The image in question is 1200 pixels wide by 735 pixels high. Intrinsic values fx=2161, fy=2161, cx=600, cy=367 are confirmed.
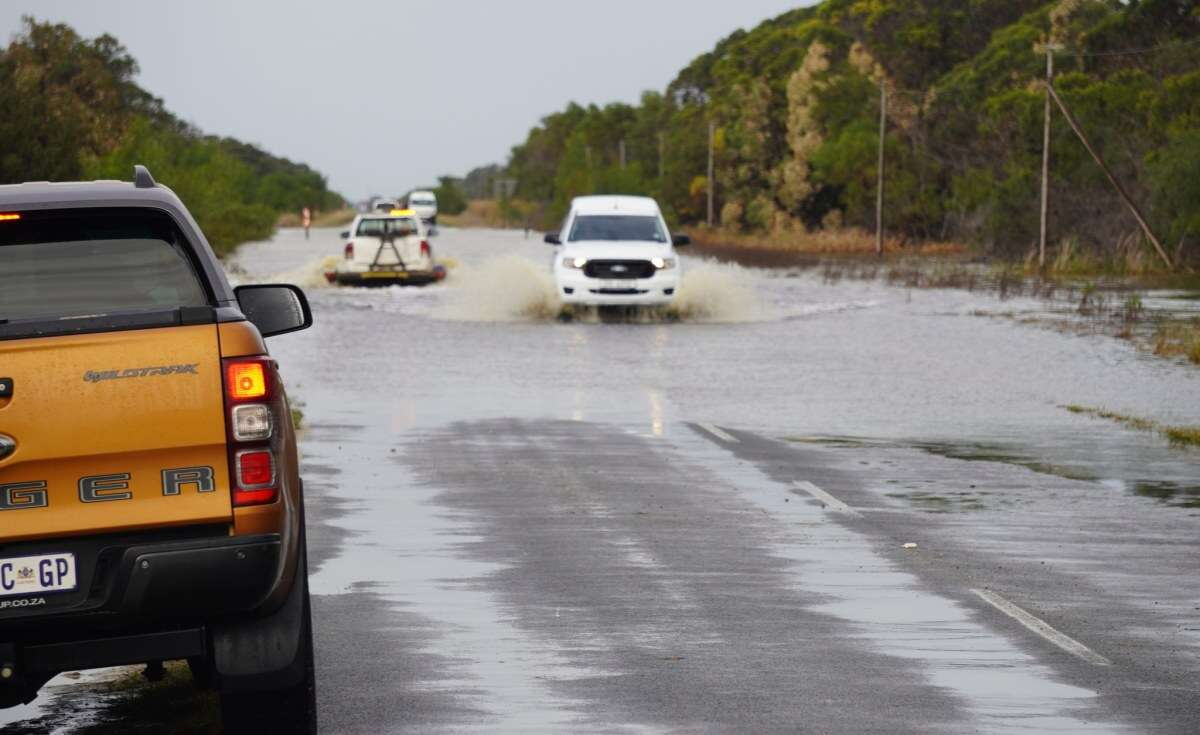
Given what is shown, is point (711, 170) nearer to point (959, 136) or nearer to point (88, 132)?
point (959, 136)

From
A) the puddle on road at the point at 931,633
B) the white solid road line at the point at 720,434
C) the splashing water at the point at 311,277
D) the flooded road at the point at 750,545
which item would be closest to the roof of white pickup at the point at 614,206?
the flooded road at the point at 750,545

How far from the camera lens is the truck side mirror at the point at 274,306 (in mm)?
7594

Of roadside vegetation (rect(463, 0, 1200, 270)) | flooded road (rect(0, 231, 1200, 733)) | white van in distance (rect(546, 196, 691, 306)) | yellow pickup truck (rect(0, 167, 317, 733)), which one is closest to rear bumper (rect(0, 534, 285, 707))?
yellow pickup truck (rect(0, 167, 317, 733))

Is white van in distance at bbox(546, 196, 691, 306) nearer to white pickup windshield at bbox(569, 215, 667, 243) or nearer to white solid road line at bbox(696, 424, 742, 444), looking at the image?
white pickup windshield at bbox(569, 215, 667, 243)

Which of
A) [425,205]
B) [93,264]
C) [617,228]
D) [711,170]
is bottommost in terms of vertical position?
[425,205]

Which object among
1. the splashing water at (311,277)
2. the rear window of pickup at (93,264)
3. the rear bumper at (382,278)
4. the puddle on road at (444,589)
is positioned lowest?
the splashing water at (311,277)

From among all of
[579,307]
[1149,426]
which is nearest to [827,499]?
[1149,426]

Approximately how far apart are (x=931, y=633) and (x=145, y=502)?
424 centimetres

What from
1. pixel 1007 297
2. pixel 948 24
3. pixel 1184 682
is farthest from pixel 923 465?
pixel 948 24

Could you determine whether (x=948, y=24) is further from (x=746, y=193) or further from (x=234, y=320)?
(x=234, y=320)

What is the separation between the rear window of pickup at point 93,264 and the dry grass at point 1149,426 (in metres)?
12.4

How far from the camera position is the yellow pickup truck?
5938mm

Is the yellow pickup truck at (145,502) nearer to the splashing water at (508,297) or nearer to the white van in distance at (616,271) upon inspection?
the white van in distance at (616,271)

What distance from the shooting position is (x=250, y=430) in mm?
6113
